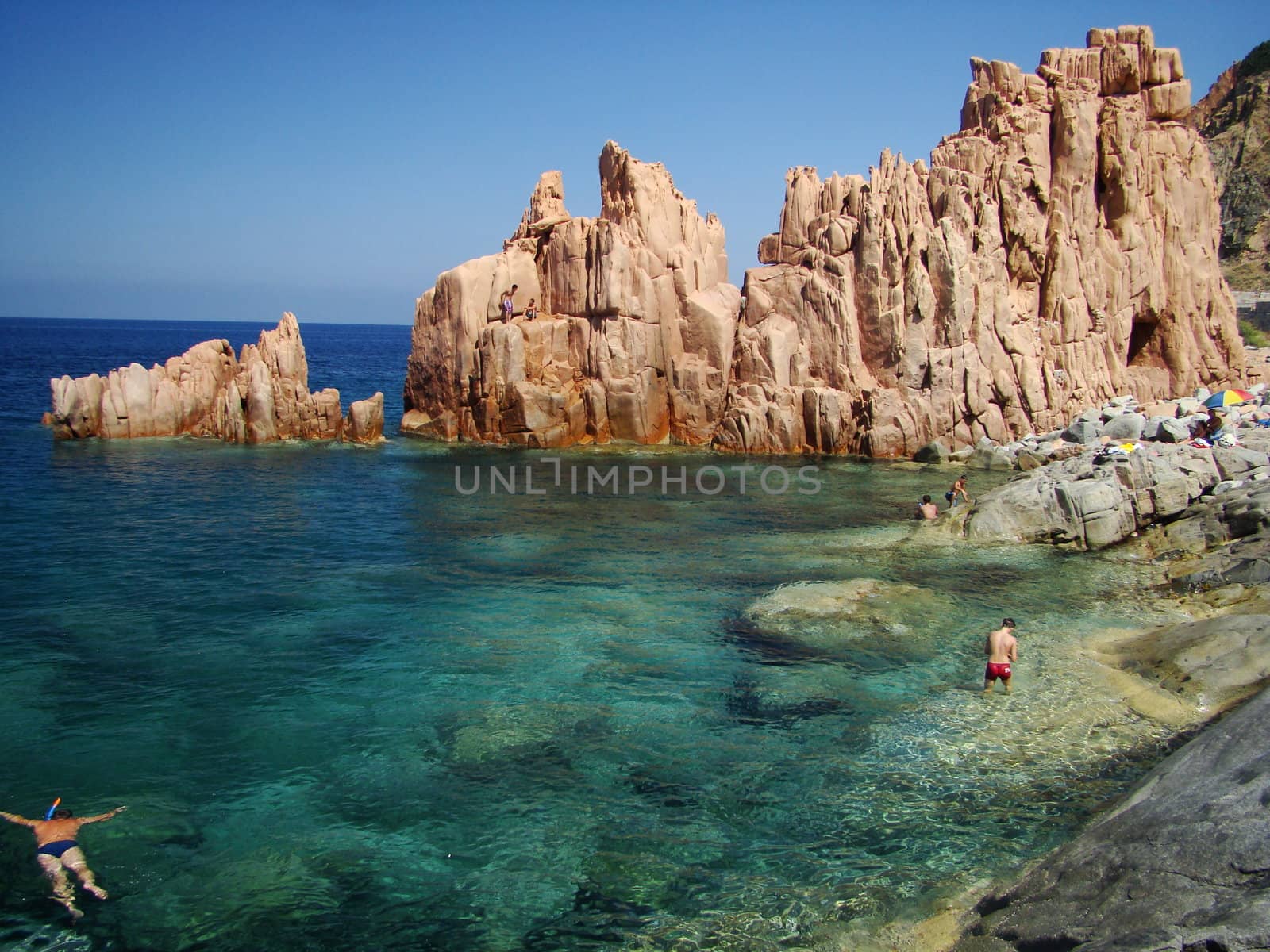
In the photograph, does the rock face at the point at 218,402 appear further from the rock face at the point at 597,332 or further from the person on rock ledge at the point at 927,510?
the person on rock ledge at the point at 927,510

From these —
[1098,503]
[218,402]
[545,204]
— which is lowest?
[1098,503]

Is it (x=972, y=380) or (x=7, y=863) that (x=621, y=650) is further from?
(x=972, y=380)

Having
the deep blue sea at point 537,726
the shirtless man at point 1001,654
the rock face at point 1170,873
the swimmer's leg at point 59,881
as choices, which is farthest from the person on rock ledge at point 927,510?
the swimmer's leg at point 59,881

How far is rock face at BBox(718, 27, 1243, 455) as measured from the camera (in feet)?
167

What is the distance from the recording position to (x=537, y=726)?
19203mm

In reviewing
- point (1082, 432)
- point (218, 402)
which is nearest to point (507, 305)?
point (218, 402)

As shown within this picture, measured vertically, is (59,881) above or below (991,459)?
below

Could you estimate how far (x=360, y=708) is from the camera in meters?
20.2

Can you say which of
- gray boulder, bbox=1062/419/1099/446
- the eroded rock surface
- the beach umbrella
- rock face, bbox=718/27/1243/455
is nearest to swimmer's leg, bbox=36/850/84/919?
the eroded rock surface

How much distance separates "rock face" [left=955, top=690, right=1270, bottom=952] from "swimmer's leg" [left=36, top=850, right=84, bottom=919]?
11969mm

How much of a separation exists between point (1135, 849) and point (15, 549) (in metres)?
33.5

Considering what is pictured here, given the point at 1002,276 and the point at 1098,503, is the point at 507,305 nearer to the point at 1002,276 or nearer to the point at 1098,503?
the point at 1002,276

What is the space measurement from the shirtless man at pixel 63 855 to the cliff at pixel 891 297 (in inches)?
1515

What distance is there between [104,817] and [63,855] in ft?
3.66
